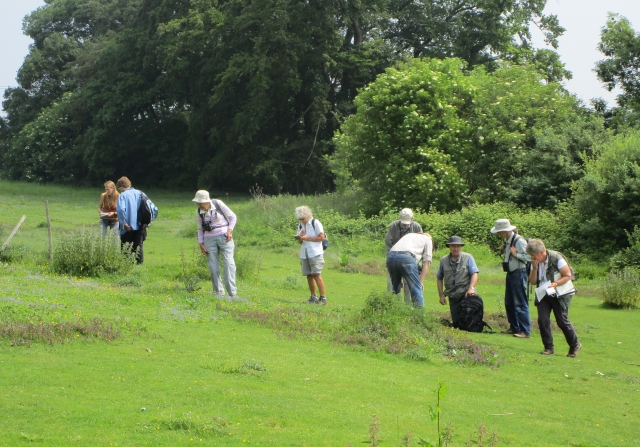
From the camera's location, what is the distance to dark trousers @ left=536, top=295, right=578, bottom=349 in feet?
39.9

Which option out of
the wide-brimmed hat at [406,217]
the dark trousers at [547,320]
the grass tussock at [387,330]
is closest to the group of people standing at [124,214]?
the grass tussock at [387,330]

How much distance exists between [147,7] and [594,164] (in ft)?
156

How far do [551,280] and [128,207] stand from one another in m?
9.19

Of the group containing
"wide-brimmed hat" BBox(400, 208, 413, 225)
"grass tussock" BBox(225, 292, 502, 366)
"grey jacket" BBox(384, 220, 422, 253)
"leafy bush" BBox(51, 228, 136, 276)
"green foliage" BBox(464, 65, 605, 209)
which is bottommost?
"grass tussock" BBox(225, 292, 502, 366)

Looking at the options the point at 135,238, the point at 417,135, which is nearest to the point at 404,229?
the point at 135,238

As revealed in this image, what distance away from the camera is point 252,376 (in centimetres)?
923

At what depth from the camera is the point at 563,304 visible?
12.1 metres

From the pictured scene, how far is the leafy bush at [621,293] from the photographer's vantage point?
725 inches

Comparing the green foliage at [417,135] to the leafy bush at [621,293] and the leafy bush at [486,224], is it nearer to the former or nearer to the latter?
the leafy bush at [486,224]

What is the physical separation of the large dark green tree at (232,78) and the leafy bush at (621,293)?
32.0m

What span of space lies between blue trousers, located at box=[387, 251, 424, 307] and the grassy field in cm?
105

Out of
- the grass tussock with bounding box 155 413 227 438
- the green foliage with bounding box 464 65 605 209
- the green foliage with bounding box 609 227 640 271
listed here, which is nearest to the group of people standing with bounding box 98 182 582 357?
the grass tussock with bounding box 155 413 227 438

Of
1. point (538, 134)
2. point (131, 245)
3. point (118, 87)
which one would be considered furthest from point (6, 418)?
point (118, 87)

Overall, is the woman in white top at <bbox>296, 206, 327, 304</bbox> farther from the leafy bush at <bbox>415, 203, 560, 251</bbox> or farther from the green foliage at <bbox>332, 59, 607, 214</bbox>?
the green foliage at <bbox>332, 59, 607, 214</bbox>
